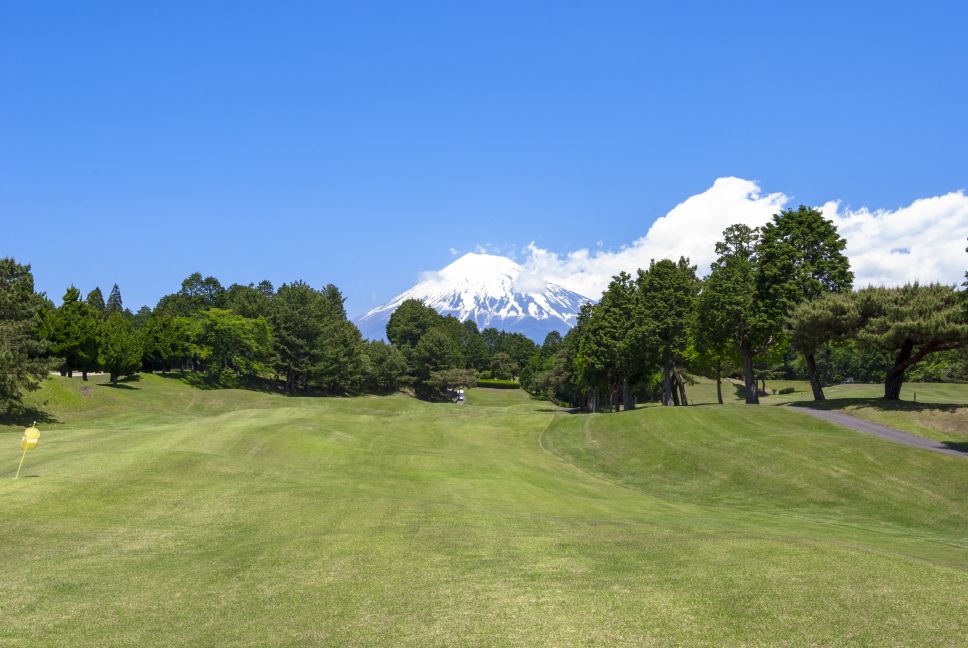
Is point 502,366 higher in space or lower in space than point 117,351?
higher

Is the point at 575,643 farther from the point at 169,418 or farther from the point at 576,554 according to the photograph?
the point at 169,418

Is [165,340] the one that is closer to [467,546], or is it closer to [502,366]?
[502,366]

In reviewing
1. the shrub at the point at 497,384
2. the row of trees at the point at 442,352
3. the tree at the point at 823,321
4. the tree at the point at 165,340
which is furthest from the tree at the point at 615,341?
the shrub at the point at 497,384

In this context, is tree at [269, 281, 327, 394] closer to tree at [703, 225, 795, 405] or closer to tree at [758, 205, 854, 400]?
tree at [703, 225, 795, 405]

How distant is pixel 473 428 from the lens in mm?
59969

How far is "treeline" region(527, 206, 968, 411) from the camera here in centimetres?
4772

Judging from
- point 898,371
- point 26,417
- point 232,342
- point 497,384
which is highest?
point 232,342

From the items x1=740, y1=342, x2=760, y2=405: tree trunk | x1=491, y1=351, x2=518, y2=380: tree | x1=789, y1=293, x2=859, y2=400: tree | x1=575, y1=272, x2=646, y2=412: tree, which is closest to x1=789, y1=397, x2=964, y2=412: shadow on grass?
x1=789, y1=293, x2=859, y2=400: tree

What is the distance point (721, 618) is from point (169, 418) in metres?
68.9

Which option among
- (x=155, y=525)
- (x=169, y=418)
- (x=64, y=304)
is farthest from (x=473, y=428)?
(x=64, y=304)

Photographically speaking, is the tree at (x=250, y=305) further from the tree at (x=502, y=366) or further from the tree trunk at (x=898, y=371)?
the tree trunk at (x=898, y=371)

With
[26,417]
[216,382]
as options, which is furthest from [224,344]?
[26,417]

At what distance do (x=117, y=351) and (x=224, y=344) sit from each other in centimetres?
2203

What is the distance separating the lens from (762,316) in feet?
190
